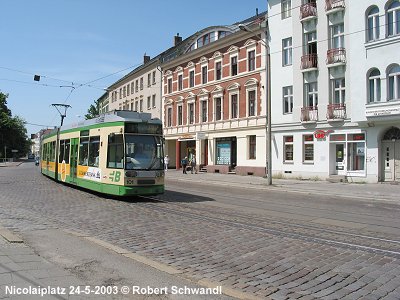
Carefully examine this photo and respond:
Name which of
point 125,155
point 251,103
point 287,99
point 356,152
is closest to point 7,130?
point 251,103

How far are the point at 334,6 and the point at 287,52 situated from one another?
5122mm

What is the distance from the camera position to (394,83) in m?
24.3

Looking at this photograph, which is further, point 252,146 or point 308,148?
point 252,146

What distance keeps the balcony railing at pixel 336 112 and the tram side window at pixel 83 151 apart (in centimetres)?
1661

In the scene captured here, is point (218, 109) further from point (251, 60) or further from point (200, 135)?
point (251, 60)

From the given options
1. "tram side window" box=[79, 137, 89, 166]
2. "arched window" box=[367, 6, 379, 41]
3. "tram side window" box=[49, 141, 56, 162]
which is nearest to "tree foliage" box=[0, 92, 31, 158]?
"tram side window" box=[49, 141, 56, 162]

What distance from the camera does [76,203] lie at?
15102mm

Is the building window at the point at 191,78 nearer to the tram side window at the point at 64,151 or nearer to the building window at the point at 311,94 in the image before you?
the building window at the point at 311,94

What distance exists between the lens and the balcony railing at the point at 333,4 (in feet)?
89.9

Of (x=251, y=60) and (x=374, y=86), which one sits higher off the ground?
(x=251, y=60)

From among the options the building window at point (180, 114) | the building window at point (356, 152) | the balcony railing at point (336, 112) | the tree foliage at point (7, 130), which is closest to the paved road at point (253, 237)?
the building window at point (356, 152)

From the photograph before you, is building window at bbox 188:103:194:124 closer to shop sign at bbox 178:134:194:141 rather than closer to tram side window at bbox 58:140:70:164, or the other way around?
shop sign at bbox 178:134:194:141

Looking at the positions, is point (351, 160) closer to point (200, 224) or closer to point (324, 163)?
point (324, 163)

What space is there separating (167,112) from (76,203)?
33917mm
